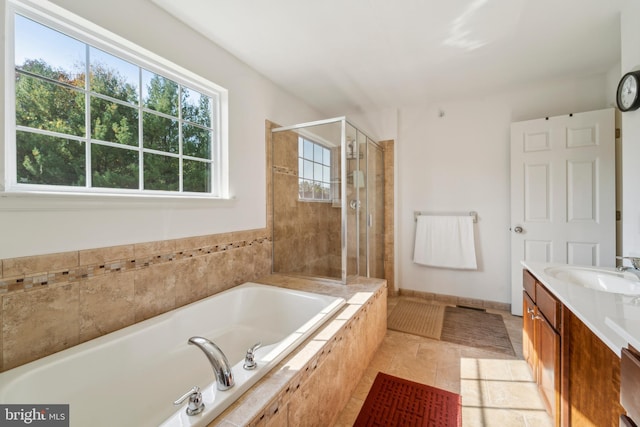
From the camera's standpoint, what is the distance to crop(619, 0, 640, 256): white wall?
1495 mm

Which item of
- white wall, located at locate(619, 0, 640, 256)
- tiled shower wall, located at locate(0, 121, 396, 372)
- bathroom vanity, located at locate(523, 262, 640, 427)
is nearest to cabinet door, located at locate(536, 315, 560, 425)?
bathroom vanity, located at locate(523, 262, 640, 427)

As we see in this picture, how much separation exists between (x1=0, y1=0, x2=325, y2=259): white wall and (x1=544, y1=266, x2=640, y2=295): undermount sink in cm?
222

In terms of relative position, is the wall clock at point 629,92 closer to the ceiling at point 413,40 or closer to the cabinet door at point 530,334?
the ceiling at point 413,40

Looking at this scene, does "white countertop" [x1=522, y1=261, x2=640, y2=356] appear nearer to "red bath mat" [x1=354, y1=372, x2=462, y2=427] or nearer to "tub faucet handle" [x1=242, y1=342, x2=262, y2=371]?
"red bath mat" [x1=354, y1=372, x2=462, y2=427]

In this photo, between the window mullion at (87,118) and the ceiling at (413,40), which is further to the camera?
the ceiling at (413,40)

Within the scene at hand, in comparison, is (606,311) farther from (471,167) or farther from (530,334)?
(471,167)

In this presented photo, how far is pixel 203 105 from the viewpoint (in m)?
2.03

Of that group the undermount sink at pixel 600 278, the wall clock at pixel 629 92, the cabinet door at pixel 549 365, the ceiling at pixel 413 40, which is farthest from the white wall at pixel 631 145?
the cabinet door at pixel 549 365

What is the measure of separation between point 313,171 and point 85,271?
205 cm

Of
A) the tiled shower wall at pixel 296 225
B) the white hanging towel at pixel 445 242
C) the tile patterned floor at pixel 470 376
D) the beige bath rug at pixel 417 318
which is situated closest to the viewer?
the tile patterned floor at pixel 470 376

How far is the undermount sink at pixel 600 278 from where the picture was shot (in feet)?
4.32

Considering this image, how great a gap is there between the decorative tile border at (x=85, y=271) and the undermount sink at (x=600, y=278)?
228 cm

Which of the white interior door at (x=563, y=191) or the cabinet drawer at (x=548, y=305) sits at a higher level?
the white interior door at (x=563, y=191)

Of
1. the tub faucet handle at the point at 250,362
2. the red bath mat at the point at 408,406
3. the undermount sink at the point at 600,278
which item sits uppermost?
the undermount sink at the point at 600,278
